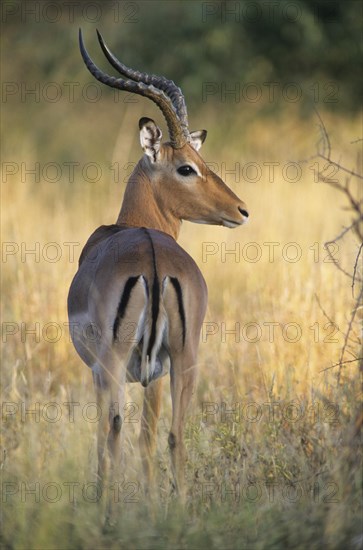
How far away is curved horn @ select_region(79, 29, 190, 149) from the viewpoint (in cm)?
557

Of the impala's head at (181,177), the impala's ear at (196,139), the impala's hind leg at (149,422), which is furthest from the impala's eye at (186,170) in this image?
the impala's hind leg at (149,422)

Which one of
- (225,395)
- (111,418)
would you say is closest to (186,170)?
(225,395)

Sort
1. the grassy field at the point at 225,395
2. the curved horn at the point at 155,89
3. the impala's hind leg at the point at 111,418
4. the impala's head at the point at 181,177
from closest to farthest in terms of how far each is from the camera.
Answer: the grassy field at the point at 225,395 → the impala's hind leg at the point at 111,418 → the curved horn at the point at 155,89 → the impala's head at the point at 181,177

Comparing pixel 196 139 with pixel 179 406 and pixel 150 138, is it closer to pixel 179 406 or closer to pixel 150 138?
pixel 150 138

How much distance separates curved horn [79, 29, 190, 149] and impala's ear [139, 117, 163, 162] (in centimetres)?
9

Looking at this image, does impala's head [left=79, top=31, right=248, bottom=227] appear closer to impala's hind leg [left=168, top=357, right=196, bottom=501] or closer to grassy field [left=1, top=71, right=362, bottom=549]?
grassy field [left=1, top=71, right=362, bottom=549]

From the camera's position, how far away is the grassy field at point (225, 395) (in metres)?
4.05

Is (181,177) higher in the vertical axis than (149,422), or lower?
higher

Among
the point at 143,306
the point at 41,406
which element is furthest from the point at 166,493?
the point at 41,406

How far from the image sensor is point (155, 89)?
560cm

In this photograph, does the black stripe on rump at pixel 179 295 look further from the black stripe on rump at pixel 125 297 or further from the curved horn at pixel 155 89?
the curved horn at pixel 155 89

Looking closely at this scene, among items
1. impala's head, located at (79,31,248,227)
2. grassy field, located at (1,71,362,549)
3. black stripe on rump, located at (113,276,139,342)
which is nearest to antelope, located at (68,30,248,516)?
black stripe on rump, located at (113,276,139,342)

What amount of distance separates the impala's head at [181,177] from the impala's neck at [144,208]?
0.06 ft

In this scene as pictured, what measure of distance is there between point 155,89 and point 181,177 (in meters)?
0.59
